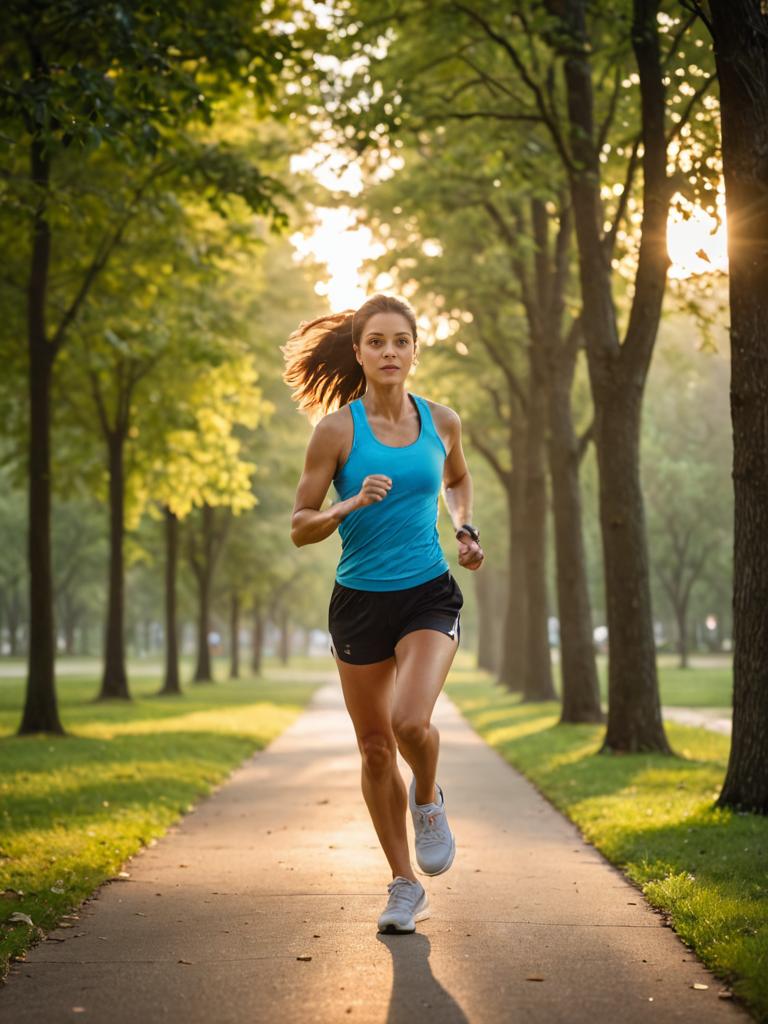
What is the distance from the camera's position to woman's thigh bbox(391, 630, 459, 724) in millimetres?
5023

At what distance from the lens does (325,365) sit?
5.81 metres

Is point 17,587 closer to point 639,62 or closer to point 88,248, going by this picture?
point 88,248

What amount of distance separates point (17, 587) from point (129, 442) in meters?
48.2

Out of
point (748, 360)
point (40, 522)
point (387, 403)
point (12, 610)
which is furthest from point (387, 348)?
point (12, 610)

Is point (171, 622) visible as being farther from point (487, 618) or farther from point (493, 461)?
point (487, 618)

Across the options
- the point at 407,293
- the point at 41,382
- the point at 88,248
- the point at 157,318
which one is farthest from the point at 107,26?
the point at 407,293

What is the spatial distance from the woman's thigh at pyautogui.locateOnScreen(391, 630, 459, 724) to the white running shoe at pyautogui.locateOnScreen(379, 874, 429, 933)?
0.77 metres

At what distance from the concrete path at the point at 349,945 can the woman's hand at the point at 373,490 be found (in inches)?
64.1

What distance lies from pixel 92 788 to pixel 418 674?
6.29 m

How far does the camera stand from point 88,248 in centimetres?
1780

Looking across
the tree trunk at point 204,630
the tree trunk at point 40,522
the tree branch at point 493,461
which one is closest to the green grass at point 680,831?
the tree trunk at point 40,522

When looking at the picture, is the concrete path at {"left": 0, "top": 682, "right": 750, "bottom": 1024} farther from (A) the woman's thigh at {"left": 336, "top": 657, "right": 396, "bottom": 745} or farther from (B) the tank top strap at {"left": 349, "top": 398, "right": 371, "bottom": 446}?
(B) the tank top strap at {"left": 349, "top": 398, "right": 371, "bottom": 446}

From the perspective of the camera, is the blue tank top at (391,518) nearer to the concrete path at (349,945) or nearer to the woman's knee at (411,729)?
the woman's knee at (411,729)

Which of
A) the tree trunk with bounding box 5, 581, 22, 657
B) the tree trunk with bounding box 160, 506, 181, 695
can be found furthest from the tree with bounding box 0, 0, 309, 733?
the tree trunk with bounding box 5, 581, 22, 657
